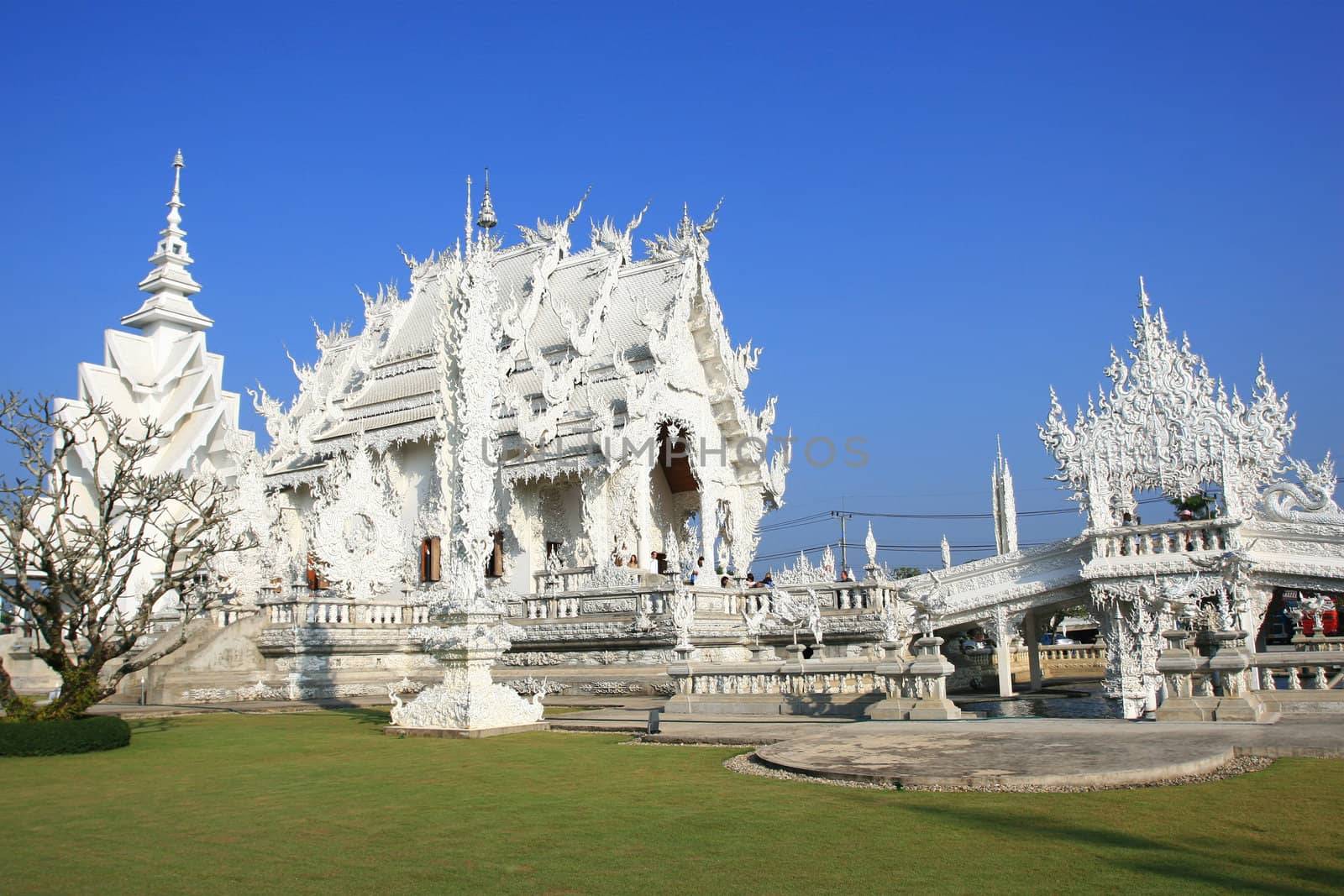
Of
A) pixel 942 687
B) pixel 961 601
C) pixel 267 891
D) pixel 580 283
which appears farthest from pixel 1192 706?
pixel 580 283

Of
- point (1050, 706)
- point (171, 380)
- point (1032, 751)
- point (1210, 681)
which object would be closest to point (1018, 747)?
point (1032, 751)

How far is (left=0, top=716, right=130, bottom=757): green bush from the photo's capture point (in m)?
11.2

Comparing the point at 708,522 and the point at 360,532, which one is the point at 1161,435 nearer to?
the point at 708,522

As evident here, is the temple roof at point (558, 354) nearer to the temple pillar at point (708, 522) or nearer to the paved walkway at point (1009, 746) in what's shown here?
the temple pillar at point (708, 522)

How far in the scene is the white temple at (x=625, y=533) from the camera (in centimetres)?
1352

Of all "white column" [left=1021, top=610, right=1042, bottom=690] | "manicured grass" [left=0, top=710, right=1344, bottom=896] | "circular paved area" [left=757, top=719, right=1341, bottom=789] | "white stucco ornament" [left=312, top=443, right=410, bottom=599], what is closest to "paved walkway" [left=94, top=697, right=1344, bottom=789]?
"circular paved area" [left=757, top=719, right=1341, bottom=789]


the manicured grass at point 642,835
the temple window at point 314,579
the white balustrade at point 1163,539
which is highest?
the temple window at point 314,579

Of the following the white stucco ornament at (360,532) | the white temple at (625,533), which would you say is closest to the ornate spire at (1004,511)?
the white temple at (625,533)

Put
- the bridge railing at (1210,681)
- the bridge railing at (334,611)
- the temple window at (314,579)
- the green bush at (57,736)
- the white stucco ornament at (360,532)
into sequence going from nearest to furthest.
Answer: the bridge railing at (1210,681) < the green bush at (57,736) < the bridge railing at (334,611) < the white stucco ornament at (360,532) < the temple window at (314,579)

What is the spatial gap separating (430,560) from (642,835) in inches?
789

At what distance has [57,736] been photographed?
11359 millimetres

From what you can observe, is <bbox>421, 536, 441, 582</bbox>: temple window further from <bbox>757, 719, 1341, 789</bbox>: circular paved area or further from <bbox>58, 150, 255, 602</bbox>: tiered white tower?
<bbox>757, 719, 1341, 789</bbox>: circular paved area

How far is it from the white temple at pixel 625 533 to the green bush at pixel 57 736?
3298mm

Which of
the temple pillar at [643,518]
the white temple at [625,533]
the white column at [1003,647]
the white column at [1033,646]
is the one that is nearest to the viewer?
the white temple at [625,533]
